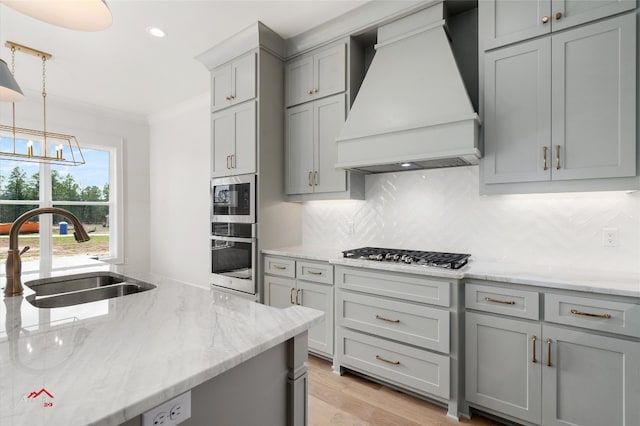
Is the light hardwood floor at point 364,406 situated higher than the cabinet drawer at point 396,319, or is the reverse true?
the cabinet drawer at point 396,319

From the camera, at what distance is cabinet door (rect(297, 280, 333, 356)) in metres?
2.59

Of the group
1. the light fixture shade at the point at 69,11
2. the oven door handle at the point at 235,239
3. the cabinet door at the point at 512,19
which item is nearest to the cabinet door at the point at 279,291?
the oven door handle at the point at 235,239

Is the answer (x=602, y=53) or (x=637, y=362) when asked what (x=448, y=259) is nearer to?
(x=637, y=362)

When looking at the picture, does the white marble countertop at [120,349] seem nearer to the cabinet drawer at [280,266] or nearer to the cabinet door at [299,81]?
the cabinet drawer at [280,266]

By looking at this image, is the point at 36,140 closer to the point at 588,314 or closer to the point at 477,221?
the point at 477,221

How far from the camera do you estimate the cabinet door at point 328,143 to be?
2.83m

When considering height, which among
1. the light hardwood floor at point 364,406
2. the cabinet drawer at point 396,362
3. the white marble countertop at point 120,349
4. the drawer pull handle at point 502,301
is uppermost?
the white marble countertop at point 120,349

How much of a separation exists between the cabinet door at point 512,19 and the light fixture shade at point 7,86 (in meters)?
3.16

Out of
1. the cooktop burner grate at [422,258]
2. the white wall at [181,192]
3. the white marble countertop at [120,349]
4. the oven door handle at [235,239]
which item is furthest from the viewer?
the white wall at [181,192]

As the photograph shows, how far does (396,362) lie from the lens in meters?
2.21

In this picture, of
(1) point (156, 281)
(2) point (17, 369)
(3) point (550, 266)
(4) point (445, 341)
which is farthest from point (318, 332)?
(2) point (17, 369)

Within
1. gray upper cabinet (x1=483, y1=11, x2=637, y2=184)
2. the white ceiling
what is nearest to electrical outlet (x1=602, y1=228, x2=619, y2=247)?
gray upper cabinet (x1=483, y1=11, x2=637, y2=184)

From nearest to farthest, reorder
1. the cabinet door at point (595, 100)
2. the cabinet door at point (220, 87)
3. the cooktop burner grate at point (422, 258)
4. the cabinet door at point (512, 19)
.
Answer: the cabinet door at point (595, 100) → the cabinet door at point (512, 19) → the cooktop burner grate at point (422, 258) → the cabinet door at point (220, 87)

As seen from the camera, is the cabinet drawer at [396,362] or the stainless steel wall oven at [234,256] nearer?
the cabinet drawer at [396,362]
